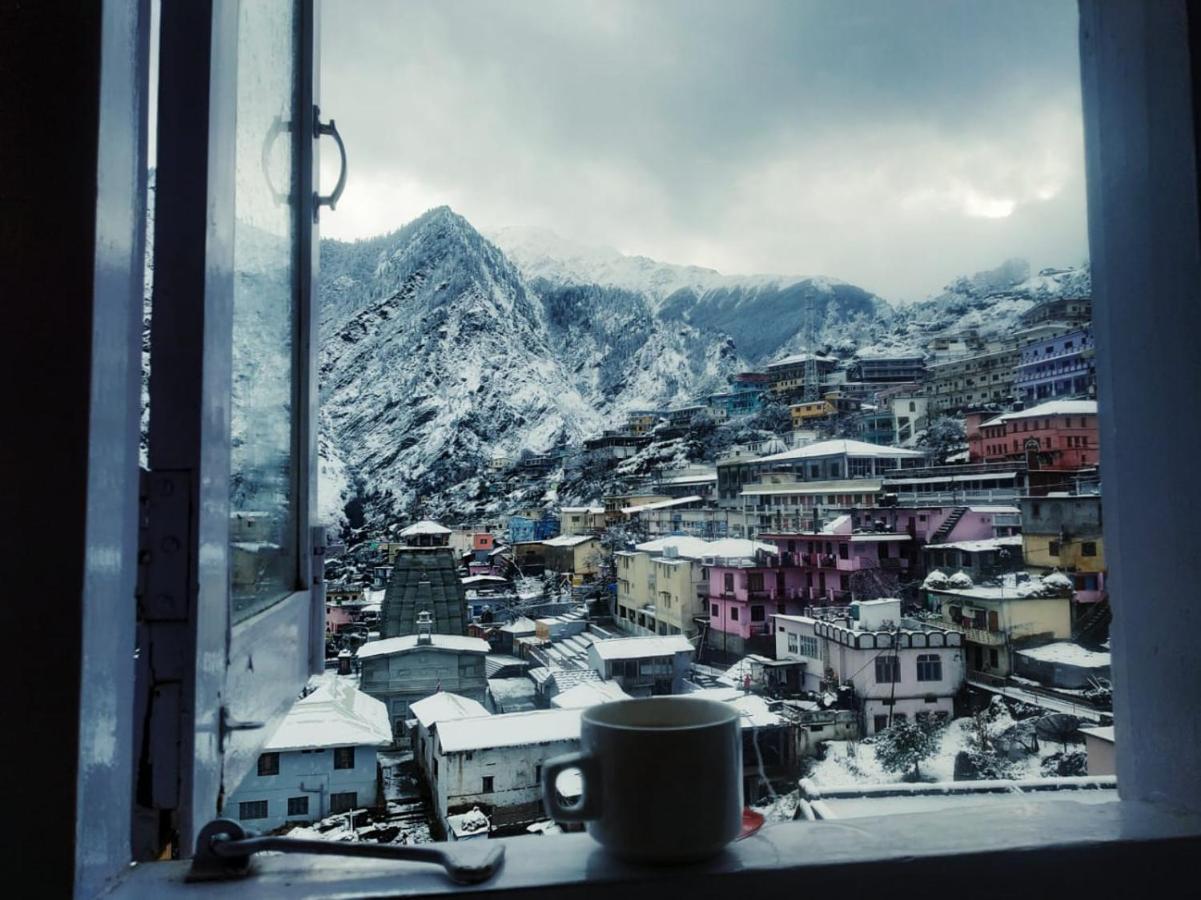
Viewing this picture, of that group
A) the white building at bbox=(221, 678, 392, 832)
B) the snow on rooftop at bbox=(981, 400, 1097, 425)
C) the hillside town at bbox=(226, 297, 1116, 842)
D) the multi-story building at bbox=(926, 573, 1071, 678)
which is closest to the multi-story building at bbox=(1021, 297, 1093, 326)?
the hillside town at bbox=(226, 297, 1116, 842)

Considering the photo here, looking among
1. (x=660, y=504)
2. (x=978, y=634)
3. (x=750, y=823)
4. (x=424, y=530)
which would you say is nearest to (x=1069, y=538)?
(x=978, y=634)


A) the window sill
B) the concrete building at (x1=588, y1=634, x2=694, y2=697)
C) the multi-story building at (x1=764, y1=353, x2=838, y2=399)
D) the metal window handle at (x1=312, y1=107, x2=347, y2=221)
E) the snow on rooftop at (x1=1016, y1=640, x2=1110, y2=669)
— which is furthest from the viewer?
the multi-story building at (x1=764, y1=353, x2=838, y2=399)

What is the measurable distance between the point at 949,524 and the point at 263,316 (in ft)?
3.31

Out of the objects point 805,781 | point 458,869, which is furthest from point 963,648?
point 458,869

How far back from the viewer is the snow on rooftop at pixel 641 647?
1.20 meters

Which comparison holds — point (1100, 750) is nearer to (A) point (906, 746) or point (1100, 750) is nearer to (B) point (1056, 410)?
(A) point (906, 746)

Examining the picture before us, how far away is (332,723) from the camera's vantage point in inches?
41.4

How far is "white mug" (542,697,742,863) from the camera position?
0.50m

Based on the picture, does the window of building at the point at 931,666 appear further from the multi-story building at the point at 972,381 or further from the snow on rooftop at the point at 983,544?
the multi-story building at the point at 972,381

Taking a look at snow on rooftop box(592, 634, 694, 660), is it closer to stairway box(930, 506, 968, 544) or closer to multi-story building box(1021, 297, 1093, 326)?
stairway box(930, 506, 968, 544)

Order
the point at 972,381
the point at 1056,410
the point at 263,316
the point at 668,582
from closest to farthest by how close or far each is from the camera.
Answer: the point at 263,316
the point at 1056,410
the point at 972,381
the point at 668,582

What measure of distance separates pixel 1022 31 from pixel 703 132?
0.48 meters

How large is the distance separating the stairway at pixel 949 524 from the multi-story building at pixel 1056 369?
0.19 meters

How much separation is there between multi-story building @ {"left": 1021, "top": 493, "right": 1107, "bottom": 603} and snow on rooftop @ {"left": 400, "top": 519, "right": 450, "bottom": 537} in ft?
3.76
